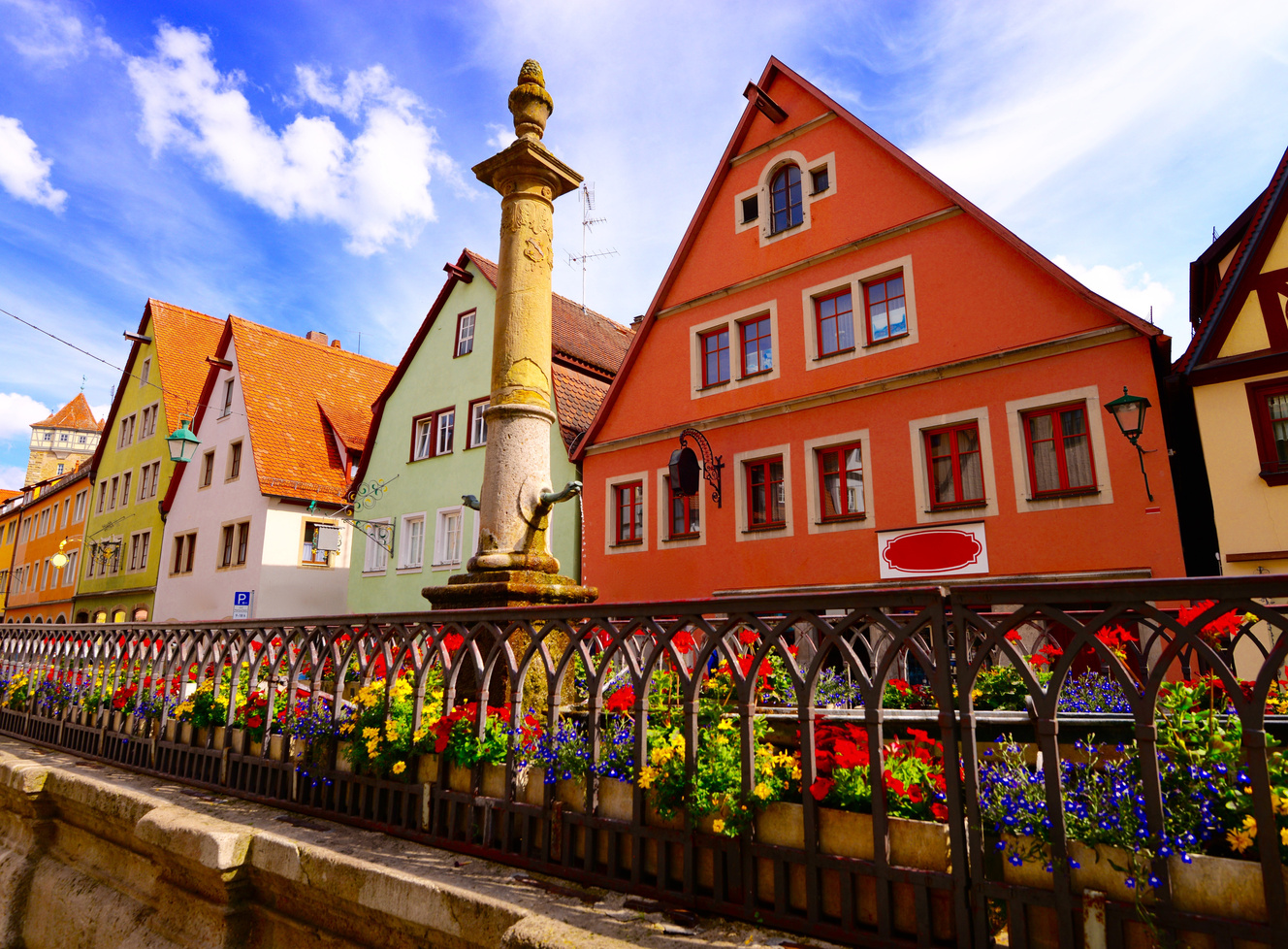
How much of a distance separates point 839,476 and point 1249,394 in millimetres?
5415

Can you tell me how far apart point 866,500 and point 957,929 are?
34.5ft

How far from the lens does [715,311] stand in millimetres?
15062

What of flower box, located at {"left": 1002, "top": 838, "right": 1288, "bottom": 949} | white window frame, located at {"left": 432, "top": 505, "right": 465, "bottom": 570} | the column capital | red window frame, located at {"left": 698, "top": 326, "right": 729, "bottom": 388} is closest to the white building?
white window frame, located at {"left": 432, "top": 505, "right": 465, "bottom": 570}

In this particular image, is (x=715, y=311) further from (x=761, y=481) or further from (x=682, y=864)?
(x=682, y=864)

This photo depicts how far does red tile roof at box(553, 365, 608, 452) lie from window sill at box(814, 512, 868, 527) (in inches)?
248

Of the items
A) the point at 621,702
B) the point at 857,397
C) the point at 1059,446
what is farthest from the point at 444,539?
the point at 621,702

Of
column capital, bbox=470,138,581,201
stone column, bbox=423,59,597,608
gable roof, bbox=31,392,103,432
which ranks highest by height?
gable roof, bbox=31,392,103,432

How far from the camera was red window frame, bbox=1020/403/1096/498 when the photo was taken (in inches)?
420

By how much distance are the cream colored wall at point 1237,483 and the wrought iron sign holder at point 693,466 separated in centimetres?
708

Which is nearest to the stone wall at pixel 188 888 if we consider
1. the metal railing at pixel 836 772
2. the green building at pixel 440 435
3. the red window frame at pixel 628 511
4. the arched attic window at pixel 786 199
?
the metal railing at pixel 836 772

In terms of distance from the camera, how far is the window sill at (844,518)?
12352 mm

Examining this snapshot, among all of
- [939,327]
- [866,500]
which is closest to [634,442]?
[866,500]

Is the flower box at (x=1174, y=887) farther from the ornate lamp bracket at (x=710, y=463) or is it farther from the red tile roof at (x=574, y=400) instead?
the red tile roof at (x=574, y=400)

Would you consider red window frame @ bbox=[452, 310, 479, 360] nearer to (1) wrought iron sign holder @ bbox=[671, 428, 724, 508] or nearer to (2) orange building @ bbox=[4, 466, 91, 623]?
(1) wrought iron sign holder @ bbox=[671, 428, 724, 508]
